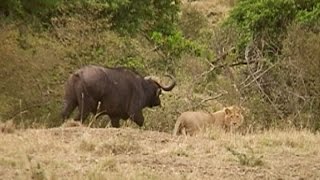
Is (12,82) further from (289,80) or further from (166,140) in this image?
(166,140)

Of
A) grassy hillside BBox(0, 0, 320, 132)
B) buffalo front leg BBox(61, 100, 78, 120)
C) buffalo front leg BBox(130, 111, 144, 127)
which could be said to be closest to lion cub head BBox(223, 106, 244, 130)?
grassy hillside BBox(0, 0, 320, 132)

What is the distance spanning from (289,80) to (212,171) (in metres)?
10.5

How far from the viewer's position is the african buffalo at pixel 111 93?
1823cm

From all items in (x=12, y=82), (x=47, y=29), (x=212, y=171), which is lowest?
(x=212, y=171)

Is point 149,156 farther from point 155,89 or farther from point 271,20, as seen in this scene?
point 271,20

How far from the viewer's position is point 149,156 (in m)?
12.1

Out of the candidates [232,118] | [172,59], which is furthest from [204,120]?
[172,59]

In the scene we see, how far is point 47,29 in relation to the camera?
2295cm

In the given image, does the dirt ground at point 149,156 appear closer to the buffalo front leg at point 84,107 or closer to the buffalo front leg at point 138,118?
the buffalo front leg at point 84,107

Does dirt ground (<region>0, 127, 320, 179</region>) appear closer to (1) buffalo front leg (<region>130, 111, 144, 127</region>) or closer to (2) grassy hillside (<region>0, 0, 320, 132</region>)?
(2) grassy hillside (<region>0, 0, 320, 132</region>)

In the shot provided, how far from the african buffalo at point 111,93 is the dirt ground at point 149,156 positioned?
3865 mm

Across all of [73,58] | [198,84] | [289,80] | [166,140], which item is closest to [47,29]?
[73,58]

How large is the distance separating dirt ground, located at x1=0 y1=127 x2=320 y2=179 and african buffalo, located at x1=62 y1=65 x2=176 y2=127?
12.7 feet

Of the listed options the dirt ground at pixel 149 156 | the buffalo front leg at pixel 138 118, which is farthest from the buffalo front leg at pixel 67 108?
the dirt ground at pixel 149 156
